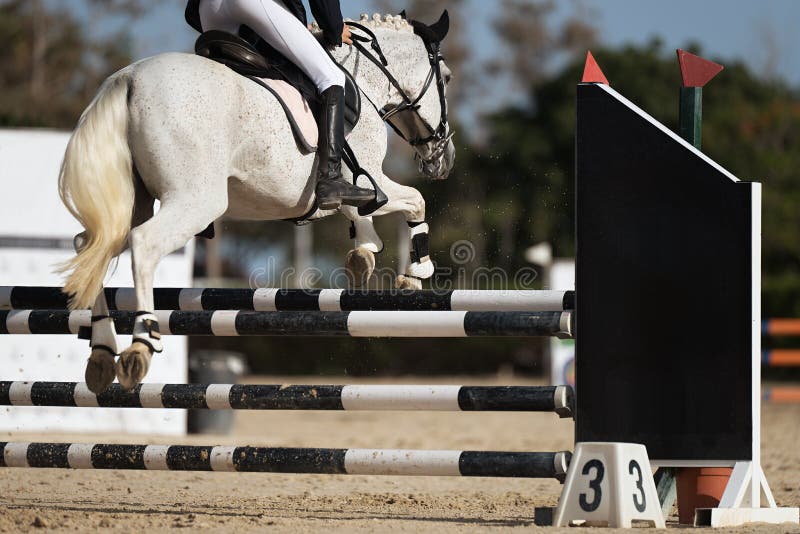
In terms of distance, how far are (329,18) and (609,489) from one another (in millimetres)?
2227

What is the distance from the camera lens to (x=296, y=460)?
4172mm

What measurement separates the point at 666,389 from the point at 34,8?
25.7 m

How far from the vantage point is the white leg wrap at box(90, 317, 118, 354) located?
4.05 meters

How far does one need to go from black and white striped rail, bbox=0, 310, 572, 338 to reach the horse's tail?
0.45m

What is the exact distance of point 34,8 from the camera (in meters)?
26.9

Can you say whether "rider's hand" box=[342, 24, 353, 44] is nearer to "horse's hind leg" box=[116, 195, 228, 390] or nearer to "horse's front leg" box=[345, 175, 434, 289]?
"horse's front leg" box=[345, 175, 434, 289]

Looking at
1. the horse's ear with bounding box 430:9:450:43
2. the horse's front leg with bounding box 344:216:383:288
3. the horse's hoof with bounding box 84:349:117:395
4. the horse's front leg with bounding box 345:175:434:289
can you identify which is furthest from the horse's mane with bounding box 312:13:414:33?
the horse's hoof with bounding box 84:349:117:395

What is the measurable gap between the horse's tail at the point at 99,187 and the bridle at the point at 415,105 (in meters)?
1.35

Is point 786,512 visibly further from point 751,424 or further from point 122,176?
point 122,176

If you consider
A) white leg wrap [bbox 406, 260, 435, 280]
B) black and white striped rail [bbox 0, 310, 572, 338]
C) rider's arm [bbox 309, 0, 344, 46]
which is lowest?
black and white striped rail [bbox 0, 310, 572, 338]

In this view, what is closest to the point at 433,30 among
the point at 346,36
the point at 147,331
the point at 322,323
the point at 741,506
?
the point at 346,36

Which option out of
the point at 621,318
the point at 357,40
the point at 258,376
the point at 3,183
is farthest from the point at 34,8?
Answer: the point at 621,318

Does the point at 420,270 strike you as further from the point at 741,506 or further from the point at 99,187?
the point at 741,506

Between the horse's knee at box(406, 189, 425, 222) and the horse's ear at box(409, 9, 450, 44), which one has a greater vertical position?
the horse's ear at box(409, 9, 450, 44)
